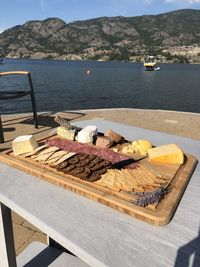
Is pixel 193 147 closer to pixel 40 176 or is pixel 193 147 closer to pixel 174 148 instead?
pixel 174 148

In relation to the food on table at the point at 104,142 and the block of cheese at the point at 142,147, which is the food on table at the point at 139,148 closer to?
Result: the block of cheese at the point at 142,147

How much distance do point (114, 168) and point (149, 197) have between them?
43 cm

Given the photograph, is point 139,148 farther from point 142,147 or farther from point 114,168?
point 114,168

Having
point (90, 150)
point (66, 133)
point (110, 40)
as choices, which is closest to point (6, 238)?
point (90, 150)

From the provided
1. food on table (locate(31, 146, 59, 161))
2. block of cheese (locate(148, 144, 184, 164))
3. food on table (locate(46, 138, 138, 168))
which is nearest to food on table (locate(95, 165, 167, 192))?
food on table (locate(46, 138, 138, 168))

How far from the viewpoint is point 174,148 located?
2.12m

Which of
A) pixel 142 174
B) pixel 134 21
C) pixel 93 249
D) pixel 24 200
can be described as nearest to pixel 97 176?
pixel 142 174

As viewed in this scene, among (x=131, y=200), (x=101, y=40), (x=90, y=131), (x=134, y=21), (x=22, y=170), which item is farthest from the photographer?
(x=134, y=21)

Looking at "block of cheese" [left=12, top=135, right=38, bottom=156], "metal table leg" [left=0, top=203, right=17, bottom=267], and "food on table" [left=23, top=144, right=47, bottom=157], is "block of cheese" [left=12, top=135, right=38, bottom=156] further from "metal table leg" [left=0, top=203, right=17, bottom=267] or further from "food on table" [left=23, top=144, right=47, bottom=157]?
"metal table leg" [left=0, top=203, right=17, bottom=267]

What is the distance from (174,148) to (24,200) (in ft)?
3.90

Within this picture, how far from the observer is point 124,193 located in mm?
1643

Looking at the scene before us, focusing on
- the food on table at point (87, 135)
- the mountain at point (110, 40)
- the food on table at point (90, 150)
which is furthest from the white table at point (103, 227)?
the mountain at point (110, 40)

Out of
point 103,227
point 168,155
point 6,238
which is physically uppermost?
→ point 168,155

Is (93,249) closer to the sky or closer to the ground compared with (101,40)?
closer to the ground
